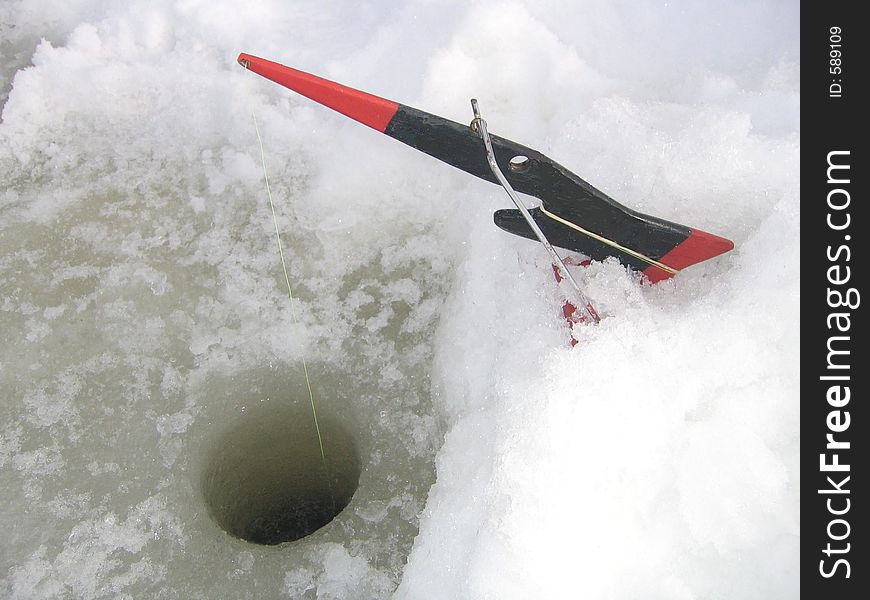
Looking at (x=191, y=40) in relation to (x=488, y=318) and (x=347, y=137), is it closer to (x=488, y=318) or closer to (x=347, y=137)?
(x=347, y=137)

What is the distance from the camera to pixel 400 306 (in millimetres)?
1843

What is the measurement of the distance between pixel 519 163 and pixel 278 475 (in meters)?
1.16

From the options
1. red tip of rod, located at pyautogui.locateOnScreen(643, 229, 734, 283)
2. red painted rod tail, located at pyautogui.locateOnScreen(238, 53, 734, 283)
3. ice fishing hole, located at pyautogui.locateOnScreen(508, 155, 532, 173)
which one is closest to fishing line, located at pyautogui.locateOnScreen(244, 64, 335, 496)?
red painted rod tail, located at pyautogui.locateOnScreen(238, 53, 734, 283)

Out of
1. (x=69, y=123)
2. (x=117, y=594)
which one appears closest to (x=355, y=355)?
(x=117, y=594)

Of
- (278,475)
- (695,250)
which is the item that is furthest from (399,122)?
(278,475)

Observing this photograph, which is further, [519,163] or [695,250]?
[695,250]

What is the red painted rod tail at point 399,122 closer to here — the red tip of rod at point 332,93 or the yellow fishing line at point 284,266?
the red tip of rod at point 332,93

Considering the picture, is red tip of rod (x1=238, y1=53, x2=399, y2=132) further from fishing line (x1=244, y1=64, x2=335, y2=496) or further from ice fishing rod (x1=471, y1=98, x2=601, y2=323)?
fishing line (x1=244, y1=64, x2=335, y2=496)

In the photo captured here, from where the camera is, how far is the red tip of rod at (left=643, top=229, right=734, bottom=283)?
1.50 m

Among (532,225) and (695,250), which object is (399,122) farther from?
(695,250)
